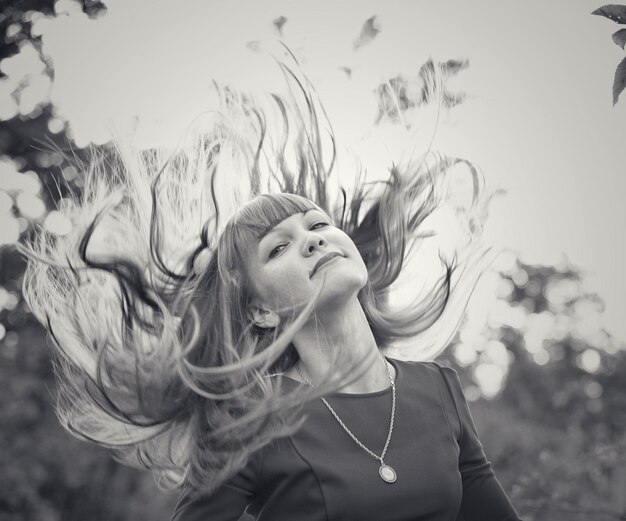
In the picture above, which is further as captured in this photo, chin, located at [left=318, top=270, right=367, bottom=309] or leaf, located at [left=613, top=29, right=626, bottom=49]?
chin, located at [left=318, top=270, right=367, bottom=309]

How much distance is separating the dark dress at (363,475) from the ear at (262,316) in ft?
0.75

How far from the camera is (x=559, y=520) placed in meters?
6.38

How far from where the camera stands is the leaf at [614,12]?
1892 mm

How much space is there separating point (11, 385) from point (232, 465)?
4006 millimetres

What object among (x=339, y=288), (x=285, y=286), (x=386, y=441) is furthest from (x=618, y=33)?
(x=386, y=441)

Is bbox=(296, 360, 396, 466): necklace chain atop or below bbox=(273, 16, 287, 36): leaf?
below

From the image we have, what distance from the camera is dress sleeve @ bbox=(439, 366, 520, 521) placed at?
254 centimetres

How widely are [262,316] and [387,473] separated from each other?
674 millimetres

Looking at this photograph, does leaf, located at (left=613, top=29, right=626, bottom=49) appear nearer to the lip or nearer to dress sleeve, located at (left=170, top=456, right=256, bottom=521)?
the lip

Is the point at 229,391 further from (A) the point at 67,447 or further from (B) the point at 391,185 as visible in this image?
(A) the point at 67,447

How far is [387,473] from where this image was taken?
2.27 meters

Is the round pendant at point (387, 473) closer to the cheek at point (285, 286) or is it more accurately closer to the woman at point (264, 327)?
the woman at point (264, 327)

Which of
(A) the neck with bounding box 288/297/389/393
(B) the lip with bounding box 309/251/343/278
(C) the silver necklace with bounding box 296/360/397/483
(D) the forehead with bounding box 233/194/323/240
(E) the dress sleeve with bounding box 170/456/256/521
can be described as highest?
(D) the forehead with bounding box 233/194/323/240

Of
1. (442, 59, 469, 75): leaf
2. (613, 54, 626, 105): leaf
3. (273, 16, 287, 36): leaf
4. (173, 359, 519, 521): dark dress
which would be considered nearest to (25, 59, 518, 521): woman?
(173, 359, 519, 521): dark dress
